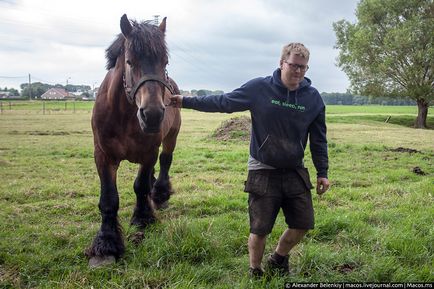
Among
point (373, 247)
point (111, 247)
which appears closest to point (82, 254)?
point (111, 247)

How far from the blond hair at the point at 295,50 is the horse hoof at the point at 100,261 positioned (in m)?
2.63

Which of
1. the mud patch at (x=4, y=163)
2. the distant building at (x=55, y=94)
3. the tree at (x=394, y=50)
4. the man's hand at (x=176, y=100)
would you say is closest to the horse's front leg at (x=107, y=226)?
the man's hand at (x=176, y=100)

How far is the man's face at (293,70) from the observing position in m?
3.32

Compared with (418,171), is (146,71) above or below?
above

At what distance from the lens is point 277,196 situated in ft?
11.6

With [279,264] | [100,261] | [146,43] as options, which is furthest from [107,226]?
[146,43]

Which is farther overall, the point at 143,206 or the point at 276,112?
the point at 143,206

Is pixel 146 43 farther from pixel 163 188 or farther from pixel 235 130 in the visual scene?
pixel 235 130

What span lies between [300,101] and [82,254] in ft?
9.26

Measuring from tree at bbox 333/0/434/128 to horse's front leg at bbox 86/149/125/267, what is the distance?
30018 mm

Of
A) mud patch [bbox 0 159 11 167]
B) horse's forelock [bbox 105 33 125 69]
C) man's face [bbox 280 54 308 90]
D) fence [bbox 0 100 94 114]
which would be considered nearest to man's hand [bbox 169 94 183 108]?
man's face [bbox 280 54 308 90]

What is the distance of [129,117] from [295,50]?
209 cm

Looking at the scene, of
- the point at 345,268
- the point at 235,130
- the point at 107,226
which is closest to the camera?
→ the point at 345,268

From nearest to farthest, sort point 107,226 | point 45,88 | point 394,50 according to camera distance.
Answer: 1. point 107,226
2. point 394,50
3. point 45,88
